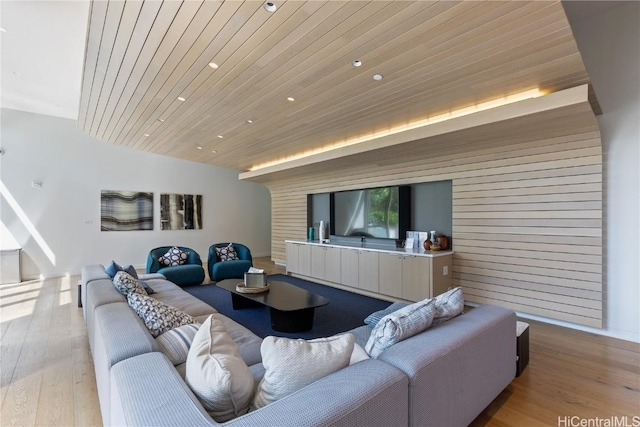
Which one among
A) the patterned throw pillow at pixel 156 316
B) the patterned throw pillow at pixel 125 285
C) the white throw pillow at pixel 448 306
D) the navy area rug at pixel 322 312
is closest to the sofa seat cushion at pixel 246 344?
the patterned throw pillow at pixel 156 316

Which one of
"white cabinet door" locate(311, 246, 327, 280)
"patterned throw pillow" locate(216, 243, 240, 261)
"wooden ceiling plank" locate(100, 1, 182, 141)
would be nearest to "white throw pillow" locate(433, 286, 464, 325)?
"wooden ceiling plank" locate(100, 1, 182, 141)

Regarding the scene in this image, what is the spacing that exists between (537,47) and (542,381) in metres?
2.64

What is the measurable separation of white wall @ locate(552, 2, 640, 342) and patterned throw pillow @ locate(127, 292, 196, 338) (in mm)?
4431

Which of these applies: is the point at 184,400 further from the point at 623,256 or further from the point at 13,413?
the point at 623,256

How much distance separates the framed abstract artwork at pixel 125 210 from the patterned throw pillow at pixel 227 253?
2.95 m

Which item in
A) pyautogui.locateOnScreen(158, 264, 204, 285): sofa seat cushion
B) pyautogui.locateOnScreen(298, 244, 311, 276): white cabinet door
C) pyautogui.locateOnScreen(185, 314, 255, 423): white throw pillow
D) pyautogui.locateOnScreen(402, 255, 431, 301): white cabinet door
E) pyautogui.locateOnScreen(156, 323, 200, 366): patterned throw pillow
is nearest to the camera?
pyautogui.locateOnScreen(185, 314, 255, 423): white throw pillow

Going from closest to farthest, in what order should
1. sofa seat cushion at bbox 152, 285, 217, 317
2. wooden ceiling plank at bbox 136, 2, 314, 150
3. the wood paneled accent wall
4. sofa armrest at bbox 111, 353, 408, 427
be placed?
sofa armrest at bbox 111, 353, 408, 427
wooden ceiling plank at bbox 136, 2, 314, 150
sofa seat cushion at bbox 152, 285, 217, 317
the wood paneled accent wall

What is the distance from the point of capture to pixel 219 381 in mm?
1156

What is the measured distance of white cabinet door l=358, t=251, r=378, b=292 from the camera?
16.8ft

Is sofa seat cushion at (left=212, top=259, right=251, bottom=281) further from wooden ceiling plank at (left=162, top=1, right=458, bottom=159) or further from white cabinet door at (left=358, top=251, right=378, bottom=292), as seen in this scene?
wooden ceiling plank at (left=162, top=1, right=458, bottom=159)

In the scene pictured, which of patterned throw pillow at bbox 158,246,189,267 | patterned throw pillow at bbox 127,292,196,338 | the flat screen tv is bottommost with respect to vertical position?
patterned throw pillow at bbox 158,246,189,267

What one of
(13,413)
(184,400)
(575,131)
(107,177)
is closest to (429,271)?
(575,131)

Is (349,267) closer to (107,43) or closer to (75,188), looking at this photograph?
(107,43)

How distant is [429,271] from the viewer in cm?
436
